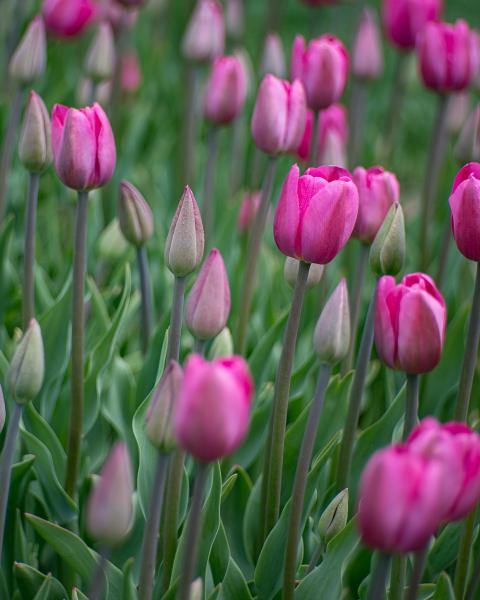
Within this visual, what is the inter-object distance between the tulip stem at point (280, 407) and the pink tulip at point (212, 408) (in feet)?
1.05

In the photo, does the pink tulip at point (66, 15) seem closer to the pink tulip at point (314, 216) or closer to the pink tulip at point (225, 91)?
the pink tulip at point (225, 91)

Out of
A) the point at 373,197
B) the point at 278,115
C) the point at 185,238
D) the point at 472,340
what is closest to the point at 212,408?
the point at 185,238

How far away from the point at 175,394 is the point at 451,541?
574mm

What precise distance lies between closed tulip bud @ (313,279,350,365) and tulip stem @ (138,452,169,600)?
0.80 ft

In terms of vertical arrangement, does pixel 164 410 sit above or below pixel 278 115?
below

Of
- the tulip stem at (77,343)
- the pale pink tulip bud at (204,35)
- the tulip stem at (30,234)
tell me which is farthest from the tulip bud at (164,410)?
the pale pink tulip bud at (204,35)

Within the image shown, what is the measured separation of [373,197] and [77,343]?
444mm

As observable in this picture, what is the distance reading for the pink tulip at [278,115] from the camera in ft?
4.58

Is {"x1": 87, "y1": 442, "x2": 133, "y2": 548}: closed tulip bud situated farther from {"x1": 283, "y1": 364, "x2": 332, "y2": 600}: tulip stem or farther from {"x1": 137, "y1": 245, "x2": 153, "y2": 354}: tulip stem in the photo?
{"x1": 137, "y1": 245, "x2": 153, "y2": 354}: tulip stem

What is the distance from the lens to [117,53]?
2301 mm

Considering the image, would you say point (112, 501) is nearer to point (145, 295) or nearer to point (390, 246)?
point (390, 246)

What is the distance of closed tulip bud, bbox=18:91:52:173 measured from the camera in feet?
4.33

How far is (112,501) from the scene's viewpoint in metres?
0.79

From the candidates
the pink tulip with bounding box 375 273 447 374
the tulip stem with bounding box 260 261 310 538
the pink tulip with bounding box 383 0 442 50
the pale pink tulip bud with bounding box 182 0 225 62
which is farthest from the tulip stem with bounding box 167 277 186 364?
the pink tulip with bounding box 383 0 442 50
